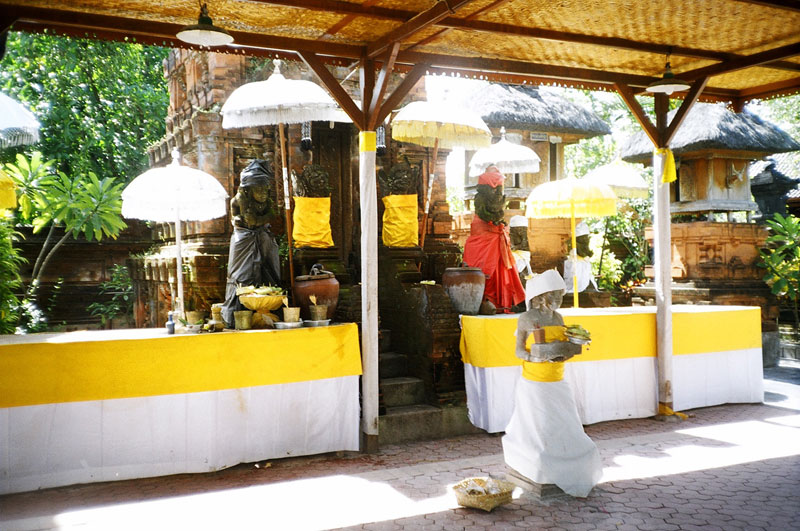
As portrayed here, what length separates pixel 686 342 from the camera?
7980mm

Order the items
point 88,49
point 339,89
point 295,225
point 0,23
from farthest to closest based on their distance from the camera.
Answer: point 88,49
point 295,225
point 339,89
point 0,23

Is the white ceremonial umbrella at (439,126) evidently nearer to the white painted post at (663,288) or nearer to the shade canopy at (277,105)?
the shade canopy at (277,105)

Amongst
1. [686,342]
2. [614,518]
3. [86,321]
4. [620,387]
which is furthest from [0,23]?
[86,321]

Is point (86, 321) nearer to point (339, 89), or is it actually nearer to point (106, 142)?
point (106, 142)

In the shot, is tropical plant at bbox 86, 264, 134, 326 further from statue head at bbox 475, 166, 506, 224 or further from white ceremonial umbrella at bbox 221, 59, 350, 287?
statue head at bbox 475, 166, 506, 224

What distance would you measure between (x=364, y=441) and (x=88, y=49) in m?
14.8

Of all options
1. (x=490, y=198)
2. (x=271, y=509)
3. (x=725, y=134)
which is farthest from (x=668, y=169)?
(x=725, y=134)

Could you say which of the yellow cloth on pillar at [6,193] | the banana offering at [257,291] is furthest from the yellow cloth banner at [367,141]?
the yellow cloth on pillar at [6,193]

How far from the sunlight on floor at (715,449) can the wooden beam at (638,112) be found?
3544 mm

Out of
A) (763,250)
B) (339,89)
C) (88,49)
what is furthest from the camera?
(88,49)

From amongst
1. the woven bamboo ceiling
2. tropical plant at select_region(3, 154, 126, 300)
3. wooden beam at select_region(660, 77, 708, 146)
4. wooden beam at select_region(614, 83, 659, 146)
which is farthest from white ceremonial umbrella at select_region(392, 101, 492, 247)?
tropical plant at select_region(3, 154, 126, 300)

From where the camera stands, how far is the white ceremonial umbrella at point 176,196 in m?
6.96

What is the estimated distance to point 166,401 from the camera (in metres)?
5.54

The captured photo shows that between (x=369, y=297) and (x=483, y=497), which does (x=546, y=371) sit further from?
(x=369, y=297)
